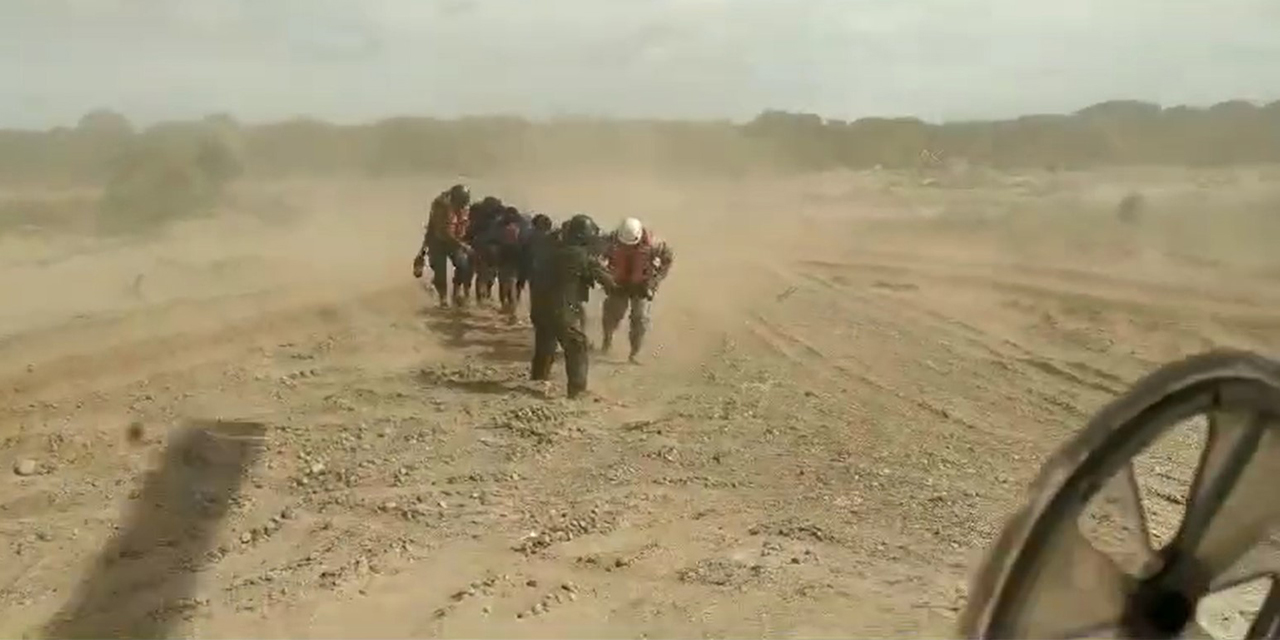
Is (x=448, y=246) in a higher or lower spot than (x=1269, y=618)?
higher

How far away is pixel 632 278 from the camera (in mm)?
5590

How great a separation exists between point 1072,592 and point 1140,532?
0.15 m

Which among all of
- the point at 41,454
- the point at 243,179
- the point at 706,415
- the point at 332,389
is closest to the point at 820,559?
the point at 706,415

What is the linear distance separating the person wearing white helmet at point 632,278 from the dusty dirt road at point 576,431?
181mm

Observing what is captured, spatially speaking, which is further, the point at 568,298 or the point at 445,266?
the point at 445,266

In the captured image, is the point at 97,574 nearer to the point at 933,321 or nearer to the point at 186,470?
the point at 186,470

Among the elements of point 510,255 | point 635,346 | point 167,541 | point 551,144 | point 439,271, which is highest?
point 551,144

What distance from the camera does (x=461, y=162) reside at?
28.9 feet

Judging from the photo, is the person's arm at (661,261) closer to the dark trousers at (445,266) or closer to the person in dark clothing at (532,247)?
the person in dark clothing at (532,247)

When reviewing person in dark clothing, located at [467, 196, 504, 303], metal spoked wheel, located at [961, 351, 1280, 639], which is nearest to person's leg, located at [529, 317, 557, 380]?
person in dark clothing, located at [467, 196, 504, 303]

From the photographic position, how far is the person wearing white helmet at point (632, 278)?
558 cm

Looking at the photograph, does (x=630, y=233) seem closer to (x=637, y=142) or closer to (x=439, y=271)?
(x=439, y=271)

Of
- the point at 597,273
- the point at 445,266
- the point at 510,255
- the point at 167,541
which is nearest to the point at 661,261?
the point at 597,273

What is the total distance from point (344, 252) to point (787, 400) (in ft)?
12.3
